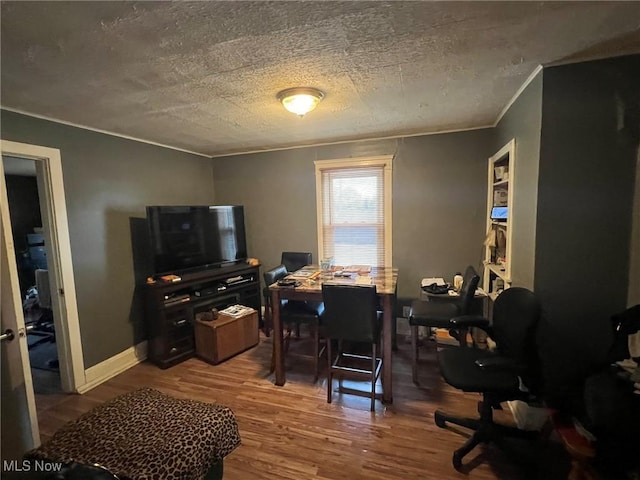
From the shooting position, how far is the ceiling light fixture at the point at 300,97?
2059 millimetres

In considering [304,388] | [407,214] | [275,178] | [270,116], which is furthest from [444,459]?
[275,178]

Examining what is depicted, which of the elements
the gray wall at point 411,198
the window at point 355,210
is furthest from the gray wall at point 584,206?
the window at point 355,210

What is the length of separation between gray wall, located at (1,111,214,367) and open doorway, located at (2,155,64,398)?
0.87m

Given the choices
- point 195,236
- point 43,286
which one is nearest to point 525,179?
point 195,236

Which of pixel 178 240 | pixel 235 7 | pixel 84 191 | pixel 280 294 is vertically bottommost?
pixel 280 294

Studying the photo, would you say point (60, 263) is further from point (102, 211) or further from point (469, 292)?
point (469, 292)

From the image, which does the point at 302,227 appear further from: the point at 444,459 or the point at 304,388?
the point at 444,459

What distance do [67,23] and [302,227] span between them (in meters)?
3.11

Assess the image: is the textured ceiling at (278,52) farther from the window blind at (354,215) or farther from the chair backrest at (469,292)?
the chair backrest at (469,292)

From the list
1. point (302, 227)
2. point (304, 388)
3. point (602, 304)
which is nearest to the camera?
point (602, 304)

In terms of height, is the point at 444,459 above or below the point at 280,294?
below

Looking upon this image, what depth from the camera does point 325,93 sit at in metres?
2.18

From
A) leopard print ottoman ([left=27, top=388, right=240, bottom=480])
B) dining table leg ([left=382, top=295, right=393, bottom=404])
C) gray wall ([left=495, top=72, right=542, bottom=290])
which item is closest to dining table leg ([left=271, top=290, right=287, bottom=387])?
dining table leg ([left=382, top=295, right=393, bottom=404])

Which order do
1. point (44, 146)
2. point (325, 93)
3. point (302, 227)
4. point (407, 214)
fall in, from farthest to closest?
point (302, 227) → point (407, 214) → point (44, 146) → point (325, 93)
